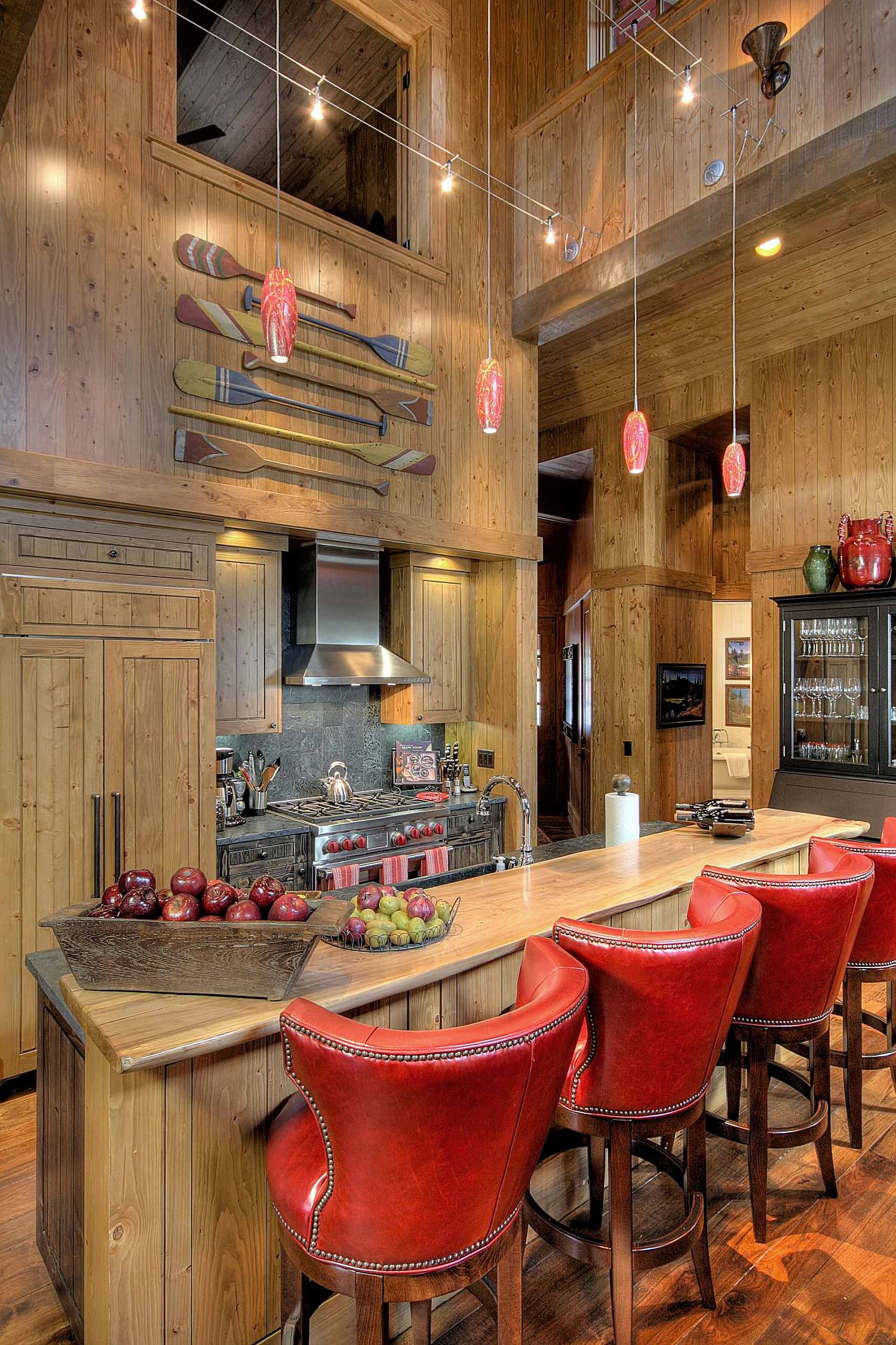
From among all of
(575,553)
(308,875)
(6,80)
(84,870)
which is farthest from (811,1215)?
(575,553)

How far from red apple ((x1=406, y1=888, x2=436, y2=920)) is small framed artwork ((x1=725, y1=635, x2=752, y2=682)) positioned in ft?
25.6

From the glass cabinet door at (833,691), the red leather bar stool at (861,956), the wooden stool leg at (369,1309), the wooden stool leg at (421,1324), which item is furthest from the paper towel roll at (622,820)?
the glass cabinet door at (833,691)

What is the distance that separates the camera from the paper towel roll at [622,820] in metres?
3.08

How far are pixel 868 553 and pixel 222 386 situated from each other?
3.85 metres

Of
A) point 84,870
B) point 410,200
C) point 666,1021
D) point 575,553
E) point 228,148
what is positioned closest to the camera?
point 666,1021

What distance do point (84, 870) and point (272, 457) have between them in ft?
7.15

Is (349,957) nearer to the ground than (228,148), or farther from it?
nearer to the ground

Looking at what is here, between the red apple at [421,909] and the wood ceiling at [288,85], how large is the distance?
5.48 metres

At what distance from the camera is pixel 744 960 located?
172 cm

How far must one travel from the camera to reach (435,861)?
14.8 ft

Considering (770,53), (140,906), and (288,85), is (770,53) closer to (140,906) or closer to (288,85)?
(288,85)

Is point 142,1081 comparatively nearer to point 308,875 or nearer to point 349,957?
point 349,957

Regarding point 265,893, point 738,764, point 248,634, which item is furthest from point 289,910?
point 738,764

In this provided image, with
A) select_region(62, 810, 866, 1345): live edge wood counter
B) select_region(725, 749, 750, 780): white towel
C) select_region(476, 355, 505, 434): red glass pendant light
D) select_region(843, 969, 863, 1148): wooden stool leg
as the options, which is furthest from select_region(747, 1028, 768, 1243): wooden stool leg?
select_region(725, 749, 750, 780): white towel
